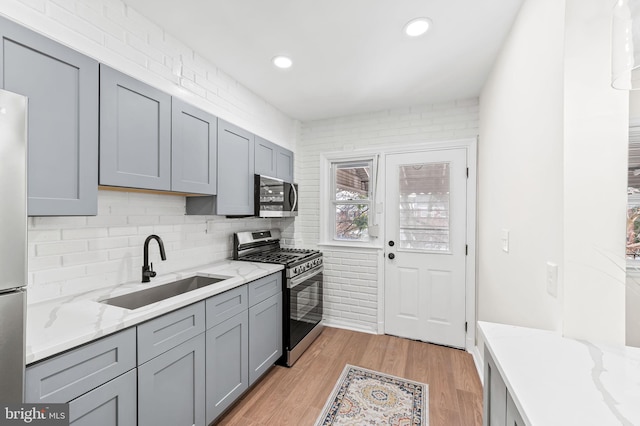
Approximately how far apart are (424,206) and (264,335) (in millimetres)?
2039

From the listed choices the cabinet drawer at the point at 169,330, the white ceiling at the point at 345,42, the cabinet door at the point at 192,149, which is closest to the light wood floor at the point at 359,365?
the cabinet drawer at the point at 169,330

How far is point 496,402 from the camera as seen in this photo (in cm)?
102

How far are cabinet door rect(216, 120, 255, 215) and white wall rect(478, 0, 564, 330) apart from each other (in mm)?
2017

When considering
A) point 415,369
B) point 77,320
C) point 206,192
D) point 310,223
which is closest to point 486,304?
point 415,369

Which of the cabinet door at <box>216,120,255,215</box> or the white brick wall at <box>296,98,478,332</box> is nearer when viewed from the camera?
the cabinet door at <box>216,120,255,215</box>

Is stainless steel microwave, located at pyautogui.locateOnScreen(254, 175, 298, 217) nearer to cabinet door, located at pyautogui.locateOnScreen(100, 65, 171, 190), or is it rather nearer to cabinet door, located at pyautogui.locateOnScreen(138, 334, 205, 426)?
cabinet door, located at pyautogui.locateOnScreen(100, 65, 171, 190)

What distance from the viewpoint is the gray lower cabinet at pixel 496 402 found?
2.79 feet

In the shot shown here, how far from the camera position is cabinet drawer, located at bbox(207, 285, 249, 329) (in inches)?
67.5

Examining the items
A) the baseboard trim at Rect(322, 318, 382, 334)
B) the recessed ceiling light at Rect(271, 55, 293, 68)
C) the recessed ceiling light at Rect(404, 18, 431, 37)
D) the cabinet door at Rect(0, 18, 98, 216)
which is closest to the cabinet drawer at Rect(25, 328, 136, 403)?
the cabinet door at Rect(0, 18, 98, 216)

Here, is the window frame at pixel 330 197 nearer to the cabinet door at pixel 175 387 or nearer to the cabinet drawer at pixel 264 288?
the cabinet drawer at pixel 264 288

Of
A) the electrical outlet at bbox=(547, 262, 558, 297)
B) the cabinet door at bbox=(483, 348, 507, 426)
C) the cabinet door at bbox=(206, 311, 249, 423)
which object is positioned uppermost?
the electrical outlet at bbox=(547, 262, 558, 297)

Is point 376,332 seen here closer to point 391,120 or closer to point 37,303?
point 391,120

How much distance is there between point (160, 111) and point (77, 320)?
1.20m

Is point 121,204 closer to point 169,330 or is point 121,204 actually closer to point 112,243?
point 112,243
